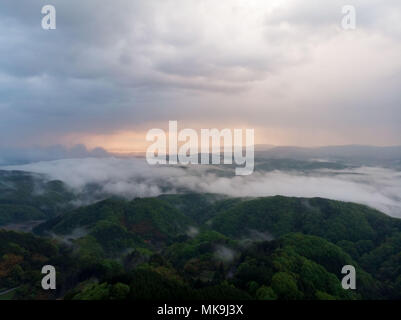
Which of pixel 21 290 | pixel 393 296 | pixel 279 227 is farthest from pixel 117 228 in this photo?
pixel 393 296

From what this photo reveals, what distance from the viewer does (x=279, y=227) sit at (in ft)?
454

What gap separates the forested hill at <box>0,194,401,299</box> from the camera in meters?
47.2

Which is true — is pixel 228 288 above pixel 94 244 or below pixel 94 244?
above

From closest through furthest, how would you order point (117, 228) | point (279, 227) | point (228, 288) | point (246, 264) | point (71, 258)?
point (228, 288) < point (246, 264) < point (71, 258) < point (117, 228) < point (279, 227)

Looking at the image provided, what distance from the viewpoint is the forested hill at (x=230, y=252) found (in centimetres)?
4722

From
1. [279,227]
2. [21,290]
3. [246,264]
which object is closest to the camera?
[246,264]

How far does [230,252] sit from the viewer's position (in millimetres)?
80125
